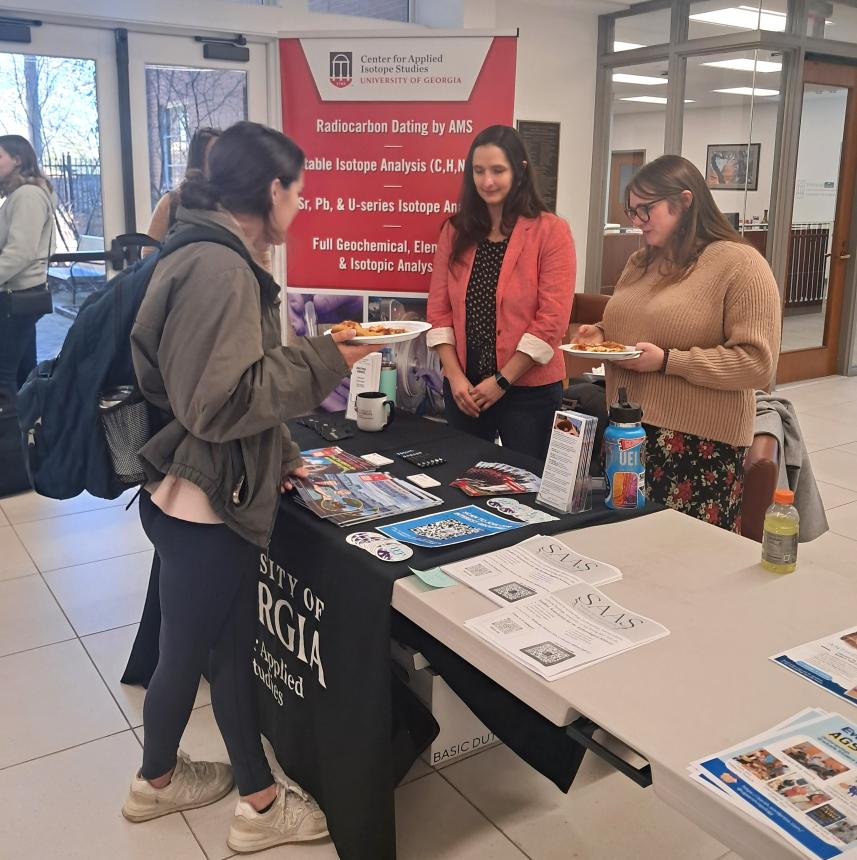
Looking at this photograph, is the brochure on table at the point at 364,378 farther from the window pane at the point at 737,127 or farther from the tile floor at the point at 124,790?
the window pane at the point at 737,127

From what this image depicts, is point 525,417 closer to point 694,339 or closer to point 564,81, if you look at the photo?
point 694,339

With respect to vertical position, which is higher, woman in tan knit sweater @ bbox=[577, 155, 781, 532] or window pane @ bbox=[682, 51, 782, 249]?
window pane @ bbox=[682, 51, 782, 249]

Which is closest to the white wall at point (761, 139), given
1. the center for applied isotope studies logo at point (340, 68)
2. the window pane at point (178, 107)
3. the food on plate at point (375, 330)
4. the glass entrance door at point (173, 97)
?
the glass entrance door at point (173, 97)

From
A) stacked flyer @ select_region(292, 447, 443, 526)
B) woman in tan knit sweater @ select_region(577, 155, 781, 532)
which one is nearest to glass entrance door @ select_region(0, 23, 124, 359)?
stacked flyer @ select_region(292, 447, 443, 526)

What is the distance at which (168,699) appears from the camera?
1772 millimetres

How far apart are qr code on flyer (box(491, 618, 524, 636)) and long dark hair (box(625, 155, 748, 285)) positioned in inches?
48.6

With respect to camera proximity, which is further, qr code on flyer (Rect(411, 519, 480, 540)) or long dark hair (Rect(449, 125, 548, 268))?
long dark hair (Rect(449, 125, 548, 268))

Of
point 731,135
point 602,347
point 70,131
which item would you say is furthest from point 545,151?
point 602,347

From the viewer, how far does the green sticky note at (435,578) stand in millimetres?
1476

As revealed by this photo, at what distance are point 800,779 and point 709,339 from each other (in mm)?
1390

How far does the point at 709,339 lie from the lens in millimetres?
2189

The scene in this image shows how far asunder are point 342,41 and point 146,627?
2112 millimetres

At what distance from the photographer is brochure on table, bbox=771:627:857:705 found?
3.85 feet

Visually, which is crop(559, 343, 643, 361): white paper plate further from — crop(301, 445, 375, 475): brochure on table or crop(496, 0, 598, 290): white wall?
crop(496, 0, 598, 290): white wall
